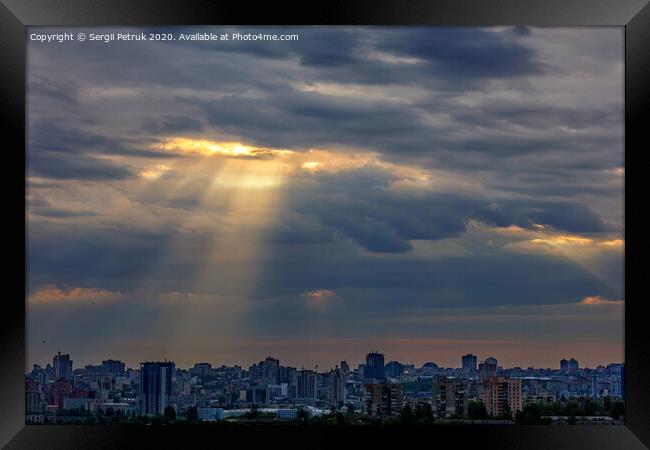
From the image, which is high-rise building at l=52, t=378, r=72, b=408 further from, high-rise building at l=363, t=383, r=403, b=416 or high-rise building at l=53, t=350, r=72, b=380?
high-rise building at l=363, t=383, r=403, b=416

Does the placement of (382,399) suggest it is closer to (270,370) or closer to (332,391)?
Answer: (332,391)

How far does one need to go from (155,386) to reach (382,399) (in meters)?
1.59

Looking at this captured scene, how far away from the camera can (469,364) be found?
20.2ft

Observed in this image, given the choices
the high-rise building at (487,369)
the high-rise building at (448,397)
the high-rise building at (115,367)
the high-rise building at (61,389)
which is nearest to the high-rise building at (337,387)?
the high-rise building at (448,397)

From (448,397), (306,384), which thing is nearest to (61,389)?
(306,384)

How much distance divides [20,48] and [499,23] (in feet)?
6.54

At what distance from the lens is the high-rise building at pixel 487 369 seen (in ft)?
20.1

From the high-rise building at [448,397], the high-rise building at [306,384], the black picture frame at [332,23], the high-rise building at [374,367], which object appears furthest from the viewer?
the high-rise building at [374,367]

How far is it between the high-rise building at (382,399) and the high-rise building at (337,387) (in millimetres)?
183

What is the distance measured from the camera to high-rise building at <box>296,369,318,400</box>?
6.08 m

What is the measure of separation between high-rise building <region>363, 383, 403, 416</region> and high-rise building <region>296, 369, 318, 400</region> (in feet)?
1.24

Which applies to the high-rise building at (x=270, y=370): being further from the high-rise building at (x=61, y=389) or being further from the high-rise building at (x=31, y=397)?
the high-rise building at (x=31, y=397)

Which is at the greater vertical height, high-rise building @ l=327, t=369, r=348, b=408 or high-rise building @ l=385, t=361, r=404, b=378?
high-rise building @ l=385, t=361, r=404, b=378

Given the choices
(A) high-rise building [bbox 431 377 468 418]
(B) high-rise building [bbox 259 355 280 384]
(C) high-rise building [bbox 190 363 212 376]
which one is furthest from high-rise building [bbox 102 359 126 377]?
(A) high-rise building [bbox 431 377 468 418]
